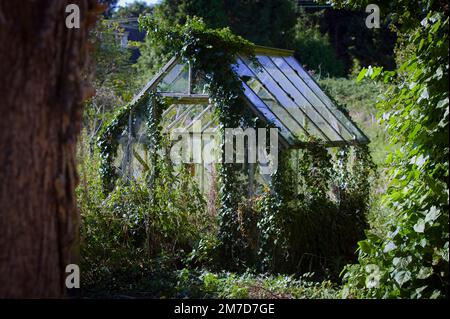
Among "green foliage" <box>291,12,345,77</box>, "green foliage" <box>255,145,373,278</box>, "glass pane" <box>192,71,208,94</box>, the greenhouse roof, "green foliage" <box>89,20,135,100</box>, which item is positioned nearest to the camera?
"green foliage" <box>255,145,373,278</box>

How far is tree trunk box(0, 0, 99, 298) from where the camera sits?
325cm

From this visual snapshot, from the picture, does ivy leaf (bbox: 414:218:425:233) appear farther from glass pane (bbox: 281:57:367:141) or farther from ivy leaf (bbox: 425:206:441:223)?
glass pane (bbox: 281:57:367:141)

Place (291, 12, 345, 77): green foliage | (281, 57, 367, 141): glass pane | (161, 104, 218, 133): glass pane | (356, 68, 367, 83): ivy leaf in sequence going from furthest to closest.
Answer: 1. (291, 12, 345, 77): green foliage
2. (161, 104, 218, 133): glass pane
3. (281, 57, 367, 141): glass pane
4. (356, 68, 367, 83): ivy leaf

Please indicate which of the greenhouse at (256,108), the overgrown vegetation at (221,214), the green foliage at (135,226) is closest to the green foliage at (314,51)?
the greenhouse at (256,108)

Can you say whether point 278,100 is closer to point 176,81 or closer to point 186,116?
point 176,81

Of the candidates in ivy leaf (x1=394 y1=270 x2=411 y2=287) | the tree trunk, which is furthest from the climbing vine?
the tree trunk

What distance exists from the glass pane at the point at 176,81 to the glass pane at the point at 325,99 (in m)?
1.79

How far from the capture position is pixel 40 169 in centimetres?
334

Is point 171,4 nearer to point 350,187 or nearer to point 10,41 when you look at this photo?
point 350,187

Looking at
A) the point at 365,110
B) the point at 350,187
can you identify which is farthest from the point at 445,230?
the point at 365,110

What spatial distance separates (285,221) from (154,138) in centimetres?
218

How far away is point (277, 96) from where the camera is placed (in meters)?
8.57

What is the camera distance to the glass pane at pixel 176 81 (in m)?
8.66

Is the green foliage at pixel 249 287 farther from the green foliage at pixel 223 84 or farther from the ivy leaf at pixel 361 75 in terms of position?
the ivy leaf at pixel 361 75
